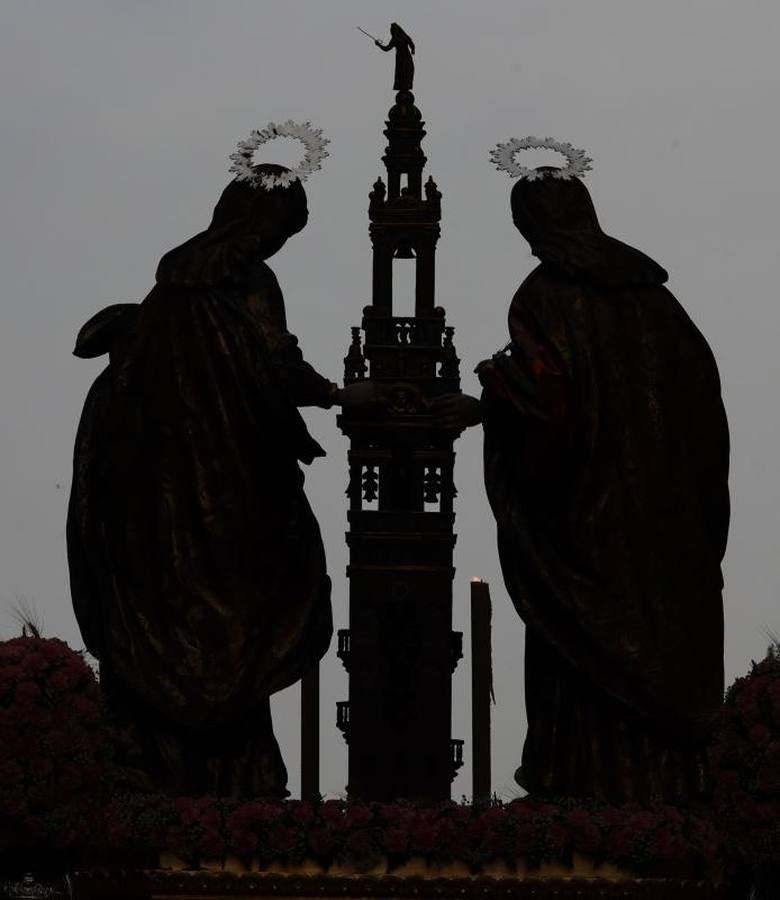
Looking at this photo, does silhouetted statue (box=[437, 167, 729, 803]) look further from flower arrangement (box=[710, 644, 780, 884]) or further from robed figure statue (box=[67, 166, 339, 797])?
robed figure statue (box=[67, 166, 339, 797])

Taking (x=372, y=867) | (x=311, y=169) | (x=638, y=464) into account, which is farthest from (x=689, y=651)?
(x=311, y=169)

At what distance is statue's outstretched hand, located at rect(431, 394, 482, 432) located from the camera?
2088 centimetres

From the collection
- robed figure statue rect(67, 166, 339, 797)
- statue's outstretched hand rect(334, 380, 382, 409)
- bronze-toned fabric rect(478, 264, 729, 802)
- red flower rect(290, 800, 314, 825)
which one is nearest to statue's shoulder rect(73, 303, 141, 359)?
robed figure statue rect(67, 166, 339, 797)

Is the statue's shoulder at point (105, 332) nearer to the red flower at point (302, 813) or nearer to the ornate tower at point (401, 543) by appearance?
the ornate tower at point (401, 543)

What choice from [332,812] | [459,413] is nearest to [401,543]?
[459,413]

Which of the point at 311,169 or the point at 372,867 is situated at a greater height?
the point at 311,169

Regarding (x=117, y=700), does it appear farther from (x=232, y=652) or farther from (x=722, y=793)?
(x=722, y=793)

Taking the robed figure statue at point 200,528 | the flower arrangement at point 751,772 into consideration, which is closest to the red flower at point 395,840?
the robed figure statue at point 200,528

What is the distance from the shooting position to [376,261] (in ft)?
69.9

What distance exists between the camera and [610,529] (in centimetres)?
2070

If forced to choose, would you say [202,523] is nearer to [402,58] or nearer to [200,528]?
[200,528]

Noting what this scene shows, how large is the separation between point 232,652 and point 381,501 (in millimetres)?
1443

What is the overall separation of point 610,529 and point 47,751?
3.86 m

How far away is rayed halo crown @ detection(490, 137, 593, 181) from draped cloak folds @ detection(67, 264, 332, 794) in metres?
1.76
